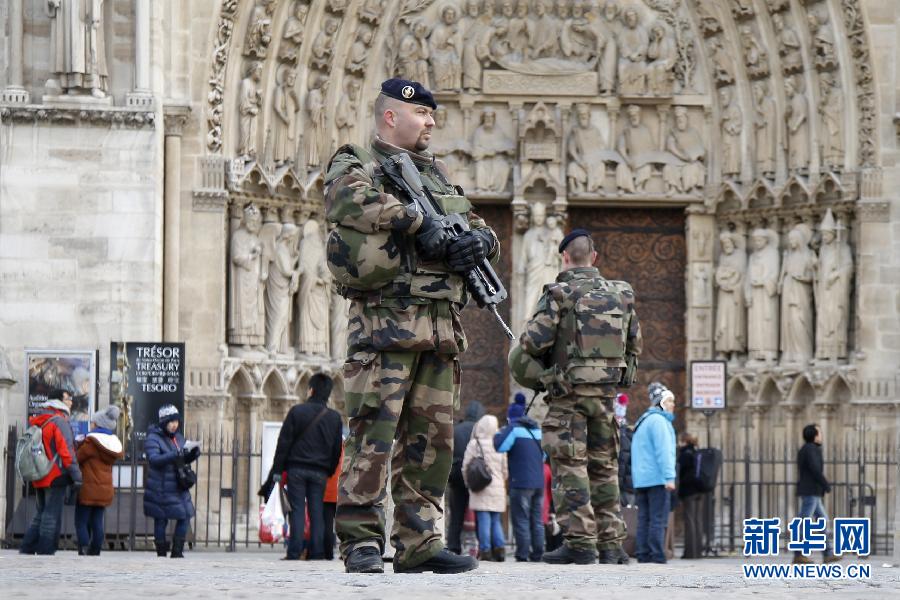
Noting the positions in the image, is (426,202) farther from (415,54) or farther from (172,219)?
(415,54)

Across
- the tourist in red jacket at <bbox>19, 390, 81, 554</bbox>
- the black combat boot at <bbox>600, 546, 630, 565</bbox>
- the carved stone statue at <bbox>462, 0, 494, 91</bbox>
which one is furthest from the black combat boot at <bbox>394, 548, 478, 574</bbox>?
the carved stone statue at <bbox>462, 0, 494, 91</bbox>

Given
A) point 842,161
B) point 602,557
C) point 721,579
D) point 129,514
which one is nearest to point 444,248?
point 721,579

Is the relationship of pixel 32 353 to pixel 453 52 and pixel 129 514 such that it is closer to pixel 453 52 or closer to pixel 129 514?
pixel 129 514

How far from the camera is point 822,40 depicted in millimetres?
22000

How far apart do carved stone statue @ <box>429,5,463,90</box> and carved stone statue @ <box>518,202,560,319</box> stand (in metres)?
1.79

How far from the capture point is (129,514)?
1869cm

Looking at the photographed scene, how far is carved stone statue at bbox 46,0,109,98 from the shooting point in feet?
65.3

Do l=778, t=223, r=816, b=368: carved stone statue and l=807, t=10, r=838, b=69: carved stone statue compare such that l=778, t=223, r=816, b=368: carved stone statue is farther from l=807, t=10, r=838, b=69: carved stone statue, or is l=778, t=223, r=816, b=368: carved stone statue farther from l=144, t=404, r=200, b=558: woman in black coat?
l=144, t=404, r=200, b=558: woman in black coat

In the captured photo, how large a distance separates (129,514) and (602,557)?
726 cm

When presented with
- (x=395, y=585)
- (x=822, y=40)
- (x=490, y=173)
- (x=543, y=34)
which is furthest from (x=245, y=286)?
(x=395, y=585)

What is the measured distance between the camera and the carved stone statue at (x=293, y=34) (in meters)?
21.8

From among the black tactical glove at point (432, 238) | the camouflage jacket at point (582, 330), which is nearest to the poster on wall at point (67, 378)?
the camouflage jacket at point (582, 330)

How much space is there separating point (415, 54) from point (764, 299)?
4.98 m

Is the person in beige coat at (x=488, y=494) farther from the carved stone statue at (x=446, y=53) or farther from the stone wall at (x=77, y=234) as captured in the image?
the carved stone statue at (x=446, y=53)
